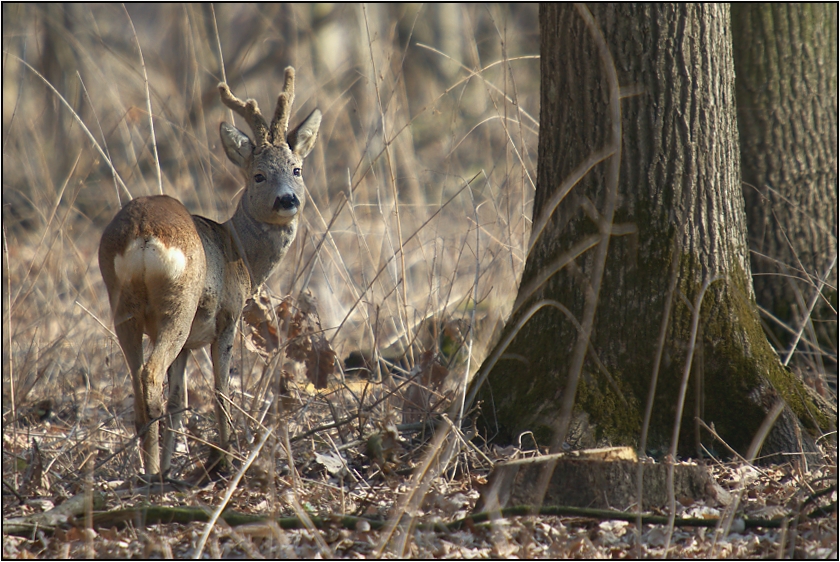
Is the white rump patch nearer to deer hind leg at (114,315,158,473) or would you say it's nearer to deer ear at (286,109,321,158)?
deer hind leg at (114,315,158,473)

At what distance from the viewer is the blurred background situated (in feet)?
14.0

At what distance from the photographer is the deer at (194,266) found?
293 cm

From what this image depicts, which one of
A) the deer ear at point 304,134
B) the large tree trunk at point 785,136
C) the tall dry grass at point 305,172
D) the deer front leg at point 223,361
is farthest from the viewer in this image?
the large tree trunk at point 785,136

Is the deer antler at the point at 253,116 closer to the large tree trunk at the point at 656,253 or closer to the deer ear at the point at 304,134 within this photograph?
the deer ear at the point at 304,134

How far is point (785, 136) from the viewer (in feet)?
15.0

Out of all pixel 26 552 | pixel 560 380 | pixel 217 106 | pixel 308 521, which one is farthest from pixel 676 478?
pixel 217 106

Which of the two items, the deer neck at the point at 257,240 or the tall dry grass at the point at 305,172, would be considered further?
the tall dry grass at the point at 305,172

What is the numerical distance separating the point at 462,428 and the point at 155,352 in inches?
52.7

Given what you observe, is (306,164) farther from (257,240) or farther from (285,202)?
(285,202)

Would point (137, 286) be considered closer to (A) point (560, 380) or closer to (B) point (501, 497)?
(B) point (501, 497)

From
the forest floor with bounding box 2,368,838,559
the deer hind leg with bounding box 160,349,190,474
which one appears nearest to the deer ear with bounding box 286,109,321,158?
the deer hind leg with bounding box 160,349,190,474

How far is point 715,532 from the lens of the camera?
257 centimetres

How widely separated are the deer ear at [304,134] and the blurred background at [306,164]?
0.32 metres

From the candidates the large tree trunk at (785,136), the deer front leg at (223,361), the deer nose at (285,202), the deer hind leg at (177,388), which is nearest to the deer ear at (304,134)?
the deer nose at (285,202)
